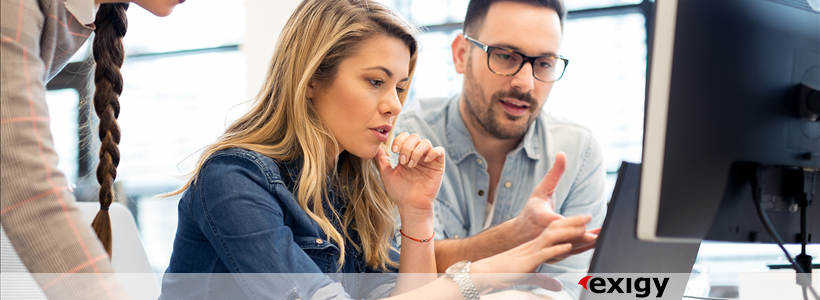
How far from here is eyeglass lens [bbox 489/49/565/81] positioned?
159 cm

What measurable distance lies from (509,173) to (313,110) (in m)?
0.76

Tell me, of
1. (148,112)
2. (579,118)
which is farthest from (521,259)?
(148,112)

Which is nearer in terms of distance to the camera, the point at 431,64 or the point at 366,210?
the point at 366,210

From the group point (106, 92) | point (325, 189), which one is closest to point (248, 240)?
point (325, 189)

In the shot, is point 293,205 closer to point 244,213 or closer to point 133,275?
point 244,213

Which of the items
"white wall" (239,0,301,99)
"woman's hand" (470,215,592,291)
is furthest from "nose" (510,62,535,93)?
"white wall" (239,0,301,99)

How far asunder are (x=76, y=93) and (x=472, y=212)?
119 inches

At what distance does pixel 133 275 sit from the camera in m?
1.13

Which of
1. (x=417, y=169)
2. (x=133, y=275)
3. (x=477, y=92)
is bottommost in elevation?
(x=133, y=275)

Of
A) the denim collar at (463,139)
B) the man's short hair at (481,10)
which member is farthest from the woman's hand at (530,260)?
the man's short hair at (481,10)

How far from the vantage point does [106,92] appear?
941 mm

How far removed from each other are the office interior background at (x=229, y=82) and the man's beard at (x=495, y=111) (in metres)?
1.17

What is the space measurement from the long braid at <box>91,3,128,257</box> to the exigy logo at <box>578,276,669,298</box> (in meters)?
0.80

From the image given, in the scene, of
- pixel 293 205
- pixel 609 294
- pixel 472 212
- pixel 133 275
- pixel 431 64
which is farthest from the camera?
pixel 431 64
